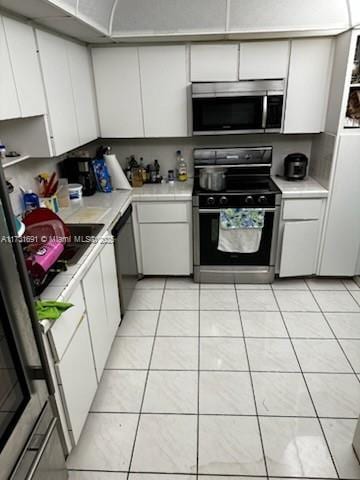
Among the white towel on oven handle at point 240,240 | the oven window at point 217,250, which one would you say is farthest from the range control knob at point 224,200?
the white towel on oven handle at point 240,240

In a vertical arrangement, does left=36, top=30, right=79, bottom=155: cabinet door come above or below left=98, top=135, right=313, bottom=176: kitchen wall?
above

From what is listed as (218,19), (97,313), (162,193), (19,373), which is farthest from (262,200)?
(19,373)

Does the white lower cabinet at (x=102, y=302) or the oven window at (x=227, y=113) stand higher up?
the oven window at (x=227, y=113)

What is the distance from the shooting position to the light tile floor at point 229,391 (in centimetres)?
162

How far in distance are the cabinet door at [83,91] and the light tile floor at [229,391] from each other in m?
1.47

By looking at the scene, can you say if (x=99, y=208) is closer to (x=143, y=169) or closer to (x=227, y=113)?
(x=143, y=169)

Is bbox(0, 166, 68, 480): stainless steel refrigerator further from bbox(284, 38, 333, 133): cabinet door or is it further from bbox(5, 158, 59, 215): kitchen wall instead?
bbox(284, 38, 333, 133): cabinet door

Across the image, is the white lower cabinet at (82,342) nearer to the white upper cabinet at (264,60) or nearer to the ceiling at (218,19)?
the ceiling at (218,19)

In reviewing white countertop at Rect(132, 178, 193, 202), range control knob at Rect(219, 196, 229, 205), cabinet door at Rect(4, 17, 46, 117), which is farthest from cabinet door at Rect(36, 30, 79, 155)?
range control knob at Rect(219, 196, 229, 205)

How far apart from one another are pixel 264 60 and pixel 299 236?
148 centimetres

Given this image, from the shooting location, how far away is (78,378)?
1.64 m

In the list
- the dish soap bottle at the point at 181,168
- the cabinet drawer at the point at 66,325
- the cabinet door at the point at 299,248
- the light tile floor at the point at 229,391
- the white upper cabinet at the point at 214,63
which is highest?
the white upper cabinet at the point at 214,63

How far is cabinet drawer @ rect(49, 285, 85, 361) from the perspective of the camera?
139cm

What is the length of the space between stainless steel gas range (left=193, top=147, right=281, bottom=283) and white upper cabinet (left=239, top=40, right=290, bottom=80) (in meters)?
0.62
